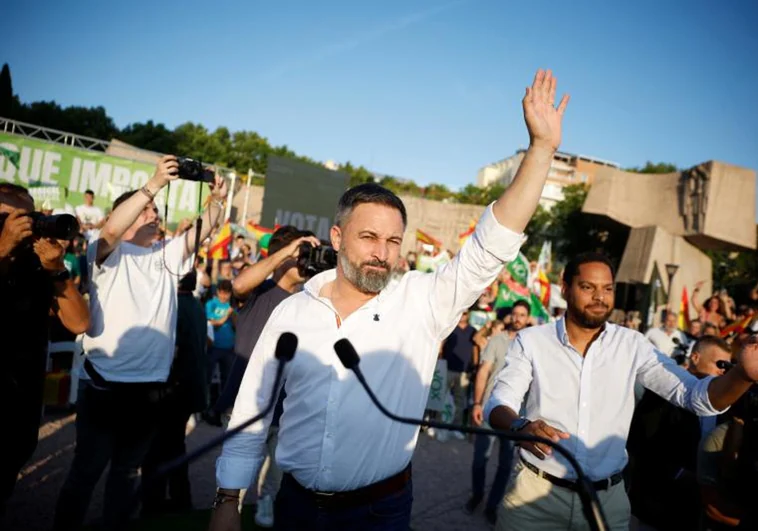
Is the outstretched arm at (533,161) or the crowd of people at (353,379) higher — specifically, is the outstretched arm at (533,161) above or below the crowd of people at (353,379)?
above

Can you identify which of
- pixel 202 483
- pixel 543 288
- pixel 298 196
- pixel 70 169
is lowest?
pixel 202 483

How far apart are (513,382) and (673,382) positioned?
2.86 feet

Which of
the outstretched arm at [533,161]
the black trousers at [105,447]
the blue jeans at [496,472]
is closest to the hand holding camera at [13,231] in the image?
the black trousers at [105,447]

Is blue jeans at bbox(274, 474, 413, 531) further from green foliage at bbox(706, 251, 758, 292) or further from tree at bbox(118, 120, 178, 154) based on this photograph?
tree at bbox(118, 120, 178, 154)

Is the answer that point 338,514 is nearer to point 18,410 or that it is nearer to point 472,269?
point 472,269

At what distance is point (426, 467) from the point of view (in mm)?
7066

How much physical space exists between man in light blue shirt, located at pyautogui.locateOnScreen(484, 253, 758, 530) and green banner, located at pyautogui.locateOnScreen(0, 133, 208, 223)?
47.9ft

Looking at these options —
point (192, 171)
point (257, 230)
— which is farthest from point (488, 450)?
point (257, 230)

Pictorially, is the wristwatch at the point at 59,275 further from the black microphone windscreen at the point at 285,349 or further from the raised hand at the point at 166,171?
the black microphone windscreen at the point at 285,349

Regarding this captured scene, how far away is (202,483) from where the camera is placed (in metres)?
5.50

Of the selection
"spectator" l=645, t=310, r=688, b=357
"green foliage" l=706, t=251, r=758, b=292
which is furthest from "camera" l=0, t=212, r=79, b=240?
"green foliage" l=706, t=251, r=758, b=292

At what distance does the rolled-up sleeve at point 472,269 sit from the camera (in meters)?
1.88

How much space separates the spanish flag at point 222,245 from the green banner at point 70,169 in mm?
3329

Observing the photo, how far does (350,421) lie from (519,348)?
147 cm
